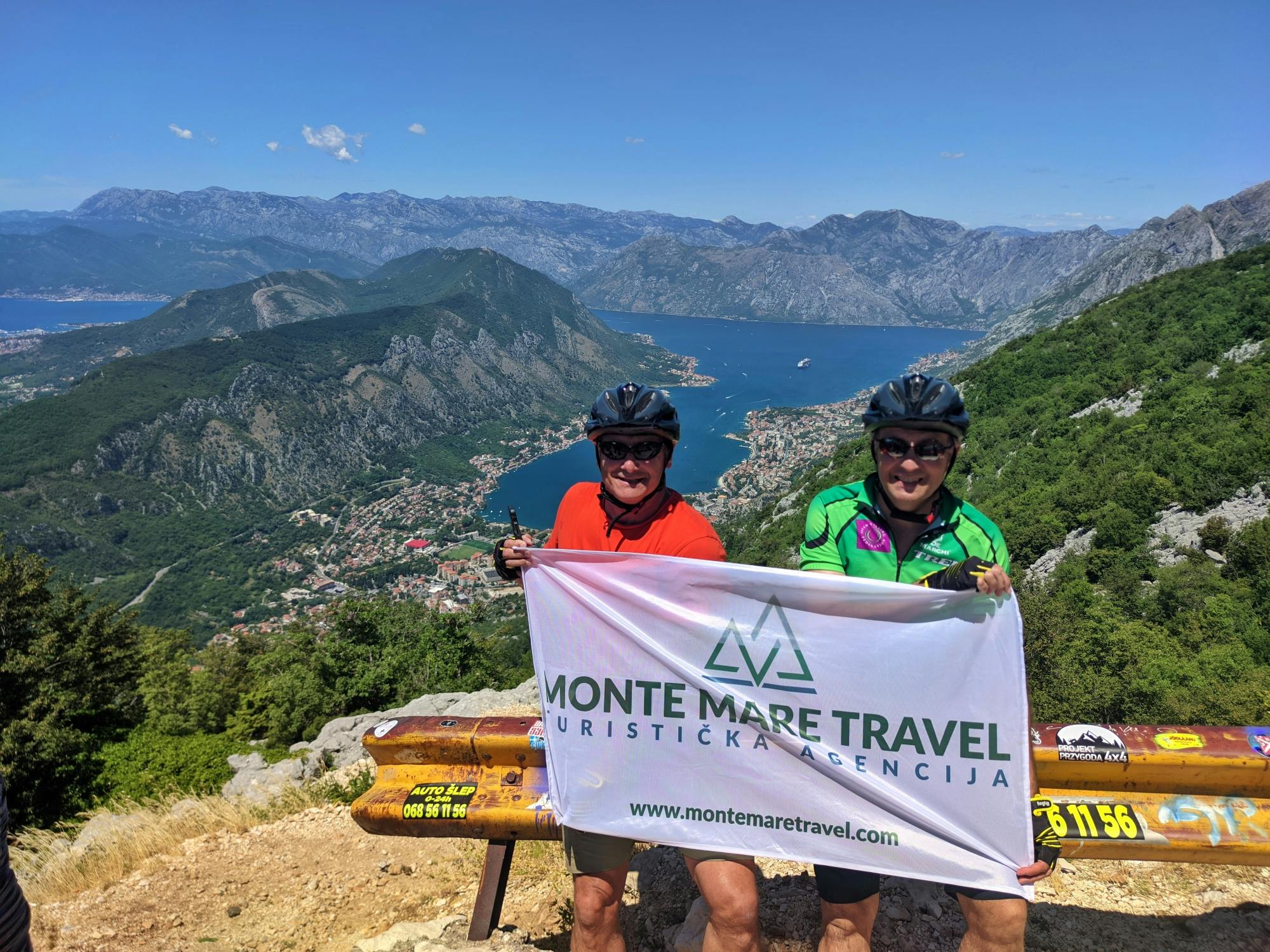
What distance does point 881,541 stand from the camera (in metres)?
3.34

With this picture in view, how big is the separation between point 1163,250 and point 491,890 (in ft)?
741

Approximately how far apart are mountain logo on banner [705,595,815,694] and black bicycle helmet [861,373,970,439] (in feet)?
→ 3.72

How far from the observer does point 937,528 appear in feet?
10.7

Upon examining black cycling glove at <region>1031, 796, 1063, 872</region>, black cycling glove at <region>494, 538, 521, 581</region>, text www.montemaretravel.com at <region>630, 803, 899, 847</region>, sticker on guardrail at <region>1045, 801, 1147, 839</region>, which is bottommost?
sticker on guardrail at <region>1045, 801, 1147, 839</region>

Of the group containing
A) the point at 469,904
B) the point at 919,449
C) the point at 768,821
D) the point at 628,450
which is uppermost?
the point at 919,449

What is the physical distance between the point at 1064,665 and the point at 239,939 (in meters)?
11.7

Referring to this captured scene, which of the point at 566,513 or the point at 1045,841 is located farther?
the point at 566,513

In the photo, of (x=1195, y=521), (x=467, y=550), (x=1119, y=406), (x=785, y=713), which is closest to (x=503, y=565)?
(x=785, y=713)

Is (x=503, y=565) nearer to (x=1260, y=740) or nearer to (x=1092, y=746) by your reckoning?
(x=1092, y=746)

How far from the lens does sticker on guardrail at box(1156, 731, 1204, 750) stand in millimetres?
3830

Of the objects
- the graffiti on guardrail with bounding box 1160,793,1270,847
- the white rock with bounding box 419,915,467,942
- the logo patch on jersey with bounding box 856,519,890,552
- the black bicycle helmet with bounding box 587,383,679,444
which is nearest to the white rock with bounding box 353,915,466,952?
the white rock with bounding box 419,915,467,942

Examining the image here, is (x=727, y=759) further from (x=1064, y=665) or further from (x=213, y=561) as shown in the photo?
(x=213, y=561)

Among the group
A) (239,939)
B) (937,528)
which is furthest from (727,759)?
(239,939)

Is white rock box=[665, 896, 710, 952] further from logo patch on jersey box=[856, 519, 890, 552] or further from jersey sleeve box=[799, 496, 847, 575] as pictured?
logo patch on jersey box=[856, 519, 890, 552]
